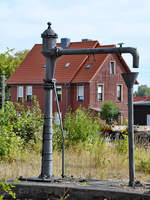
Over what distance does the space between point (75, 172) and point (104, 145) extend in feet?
8.72

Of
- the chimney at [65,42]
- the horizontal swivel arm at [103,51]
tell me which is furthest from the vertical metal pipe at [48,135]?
the chimney at [65,42]

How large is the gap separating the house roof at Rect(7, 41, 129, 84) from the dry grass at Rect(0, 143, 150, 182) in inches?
1116

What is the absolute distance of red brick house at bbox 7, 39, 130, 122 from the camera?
40.7 metres

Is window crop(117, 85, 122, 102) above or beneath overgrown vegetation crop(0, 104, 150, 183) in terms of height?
above

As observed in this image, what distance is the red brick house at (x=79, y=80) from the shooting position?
133ft

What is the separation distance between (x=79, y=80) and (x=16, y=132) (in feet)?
94.8

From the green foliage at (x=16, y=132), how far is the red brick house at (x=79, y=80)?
26544 millimetres

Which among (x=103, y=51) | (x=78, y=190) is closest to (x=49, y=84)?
(x=103, y=51)

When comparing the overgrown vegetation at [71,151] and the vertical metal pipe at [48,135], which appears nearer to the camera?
the vertical metal pipe at [48,135]

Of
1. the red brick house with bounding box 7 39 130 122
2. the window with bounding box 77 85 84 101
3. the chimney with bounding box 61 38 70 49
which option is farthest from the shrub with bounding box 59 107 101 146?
the chimney with bounding box 61 38 70 49

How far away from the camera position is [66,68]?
4225cm

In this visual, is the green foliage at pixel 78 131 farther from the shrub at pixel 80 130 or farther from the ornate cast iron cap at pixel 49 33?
the ornate cast iron cap at pixel 49 33

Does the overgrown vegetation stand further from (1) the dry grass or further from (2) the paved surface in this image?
(2) the paved surface

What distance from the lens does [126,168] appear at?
9.73 meters
